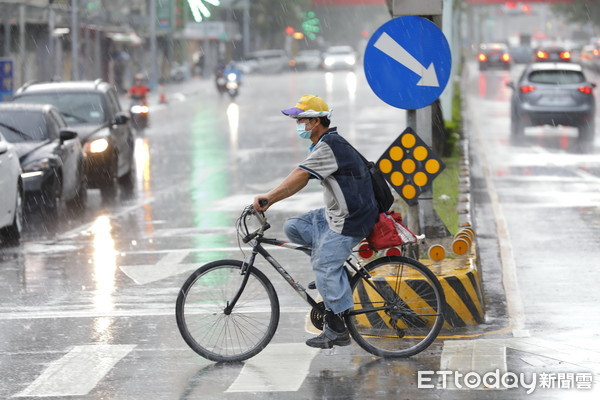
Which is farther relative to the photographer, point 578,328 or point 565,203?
point 565,203

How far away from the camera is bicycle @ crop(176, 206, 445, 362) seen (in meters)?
8.28

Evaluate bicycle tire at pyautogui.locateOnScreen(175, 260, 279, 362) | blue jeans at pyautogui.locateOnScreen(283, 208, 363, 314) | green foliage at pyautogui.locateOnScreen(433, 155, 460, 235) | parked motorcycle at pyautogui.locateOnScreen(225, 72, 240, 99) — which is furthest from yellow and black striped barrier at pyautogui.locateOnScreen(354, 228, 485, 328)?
parked motorcycle at pyautogui.locateOnScreen(225, 72, 240, 99)

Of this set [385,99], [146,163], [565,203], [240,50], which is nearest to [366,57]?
[385,99]

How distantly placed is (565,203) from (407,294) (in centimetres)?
900

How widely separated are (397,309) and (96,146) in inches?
443

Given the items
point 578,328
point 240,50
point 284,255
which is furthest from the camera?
point 240,50

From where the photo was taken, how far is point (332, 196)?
811 cm

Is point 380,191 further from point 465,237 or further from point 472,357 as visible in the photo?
point 465,237

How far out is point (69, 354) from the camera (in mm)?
8617

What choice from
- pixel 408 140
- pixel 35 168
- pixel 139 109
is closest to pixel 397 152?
pixel 408 140

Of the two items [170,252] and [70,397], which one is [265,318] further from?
[170,252]

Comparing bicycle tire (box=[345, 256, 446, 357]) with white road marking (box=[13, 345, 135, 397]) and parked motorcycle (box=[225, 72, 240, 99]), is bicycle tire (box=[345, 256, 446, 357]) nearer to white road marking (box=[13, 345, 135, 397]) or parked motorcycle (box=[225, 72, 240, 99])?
white road marking (box=[13, 345, 135, 397])

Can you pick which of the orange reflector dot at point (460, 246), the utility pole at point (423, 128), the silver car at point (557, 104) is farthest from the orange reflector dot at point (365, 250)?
the silver car at point (557, 104)

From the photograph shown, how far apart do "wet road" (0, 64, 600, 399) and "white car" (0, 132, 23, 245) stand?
26 cm
